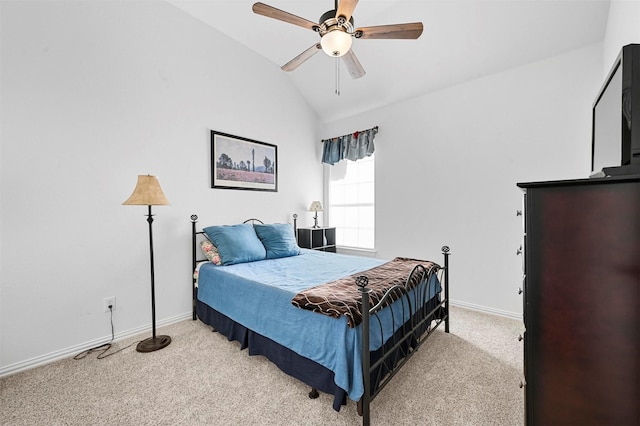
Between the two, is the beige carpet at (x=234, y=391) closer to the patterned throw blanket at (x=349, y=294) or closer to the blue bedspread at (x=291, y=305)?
the blue bedspread at (x=291, y=305)

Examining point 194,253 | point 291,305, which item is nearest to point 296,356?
point 291,305

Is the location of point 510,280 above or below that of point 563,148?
below

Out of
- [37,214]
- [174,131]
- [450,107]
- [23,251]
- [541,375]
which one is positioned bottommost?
[541,375]

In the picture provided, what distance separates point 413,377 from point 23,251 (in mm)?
3052

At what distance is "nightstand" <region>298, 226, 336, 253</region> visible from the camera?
399cm

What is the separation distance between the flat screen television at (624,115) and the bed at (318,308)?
1.11 metres

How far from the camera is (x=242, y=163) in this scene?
3.47m

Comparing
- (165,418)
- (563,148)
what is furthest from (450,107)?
(165,418)

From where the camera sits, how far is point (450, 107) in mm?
3258

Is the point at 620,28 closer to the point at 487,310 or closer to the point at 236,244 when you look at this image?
the point at 487,310

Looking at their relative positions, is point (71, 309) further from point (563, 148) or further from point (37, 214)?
point (563, 148)

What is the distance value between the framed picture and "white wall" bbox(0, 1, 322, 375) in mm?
120

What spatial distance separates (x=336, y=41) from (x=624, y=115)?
1.48 meters

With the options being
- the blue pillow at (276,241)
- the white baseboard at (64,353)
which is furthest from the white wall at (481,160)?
the white baseboard at (64,353)
